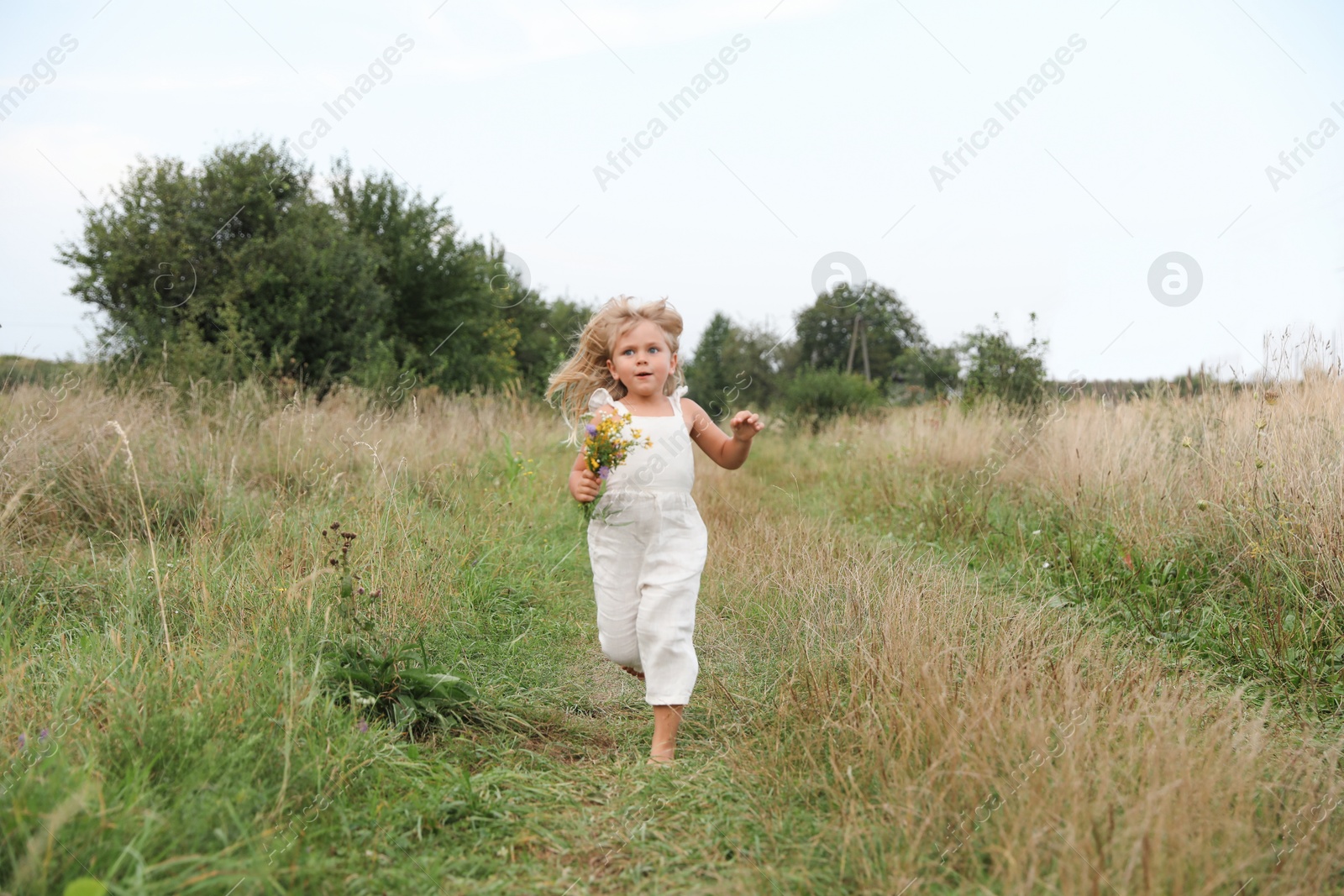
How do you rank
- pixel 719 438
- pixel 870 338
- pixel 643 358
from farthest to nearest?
pixel 870 338 → pixel 719 438 → pixel 643 358

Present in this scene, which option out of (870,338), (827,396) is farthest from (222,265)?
(870,338)

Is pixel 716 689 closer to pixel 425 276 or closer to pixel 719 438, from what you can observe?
pixel 719 438

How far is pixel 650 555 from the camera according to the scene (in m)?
2.92

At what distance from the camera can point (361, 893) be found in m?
1.86

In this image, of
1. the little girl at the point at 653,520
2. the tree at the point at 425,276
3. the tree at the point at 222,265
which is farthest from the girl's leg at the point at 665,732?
the tree at the point at 425,276

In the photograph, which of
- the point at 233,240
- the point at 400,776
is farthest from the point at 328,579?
the point at 233,240

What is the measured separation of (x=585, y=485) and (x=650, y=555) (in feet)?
1.11

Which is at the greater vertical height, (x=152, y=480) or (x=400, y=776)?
(x=152, y=480)

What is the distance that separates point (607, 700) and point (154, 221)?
1694cm

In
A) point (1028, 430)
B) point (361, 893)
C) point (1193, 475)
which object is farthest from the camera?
point (1028, 430)

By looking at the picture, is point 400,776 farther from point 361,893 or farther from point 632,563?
point 632,563

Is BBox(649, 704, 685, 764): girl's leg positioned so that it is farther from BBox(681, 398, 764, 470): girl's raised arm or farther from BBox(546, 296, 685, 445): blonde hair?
BBox(546, 296, 685, 445): blonde hair

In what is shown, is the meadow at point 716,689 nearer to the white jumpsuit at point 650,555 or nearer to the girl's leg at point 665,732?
the girl's leg at point 665,732

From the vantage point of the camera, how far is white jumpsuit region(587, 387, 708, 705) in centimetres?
285
